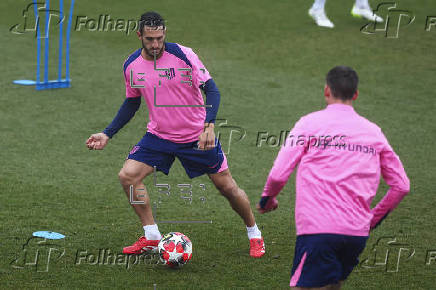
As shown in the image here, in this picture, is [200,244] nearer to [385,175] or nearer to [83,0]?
[385,175]

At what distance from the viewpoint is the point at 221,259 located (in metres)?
6.41

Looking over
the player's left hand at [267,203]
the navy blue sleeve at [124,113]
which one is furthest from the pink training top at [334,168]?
the navy blue sleeve at [124,113]

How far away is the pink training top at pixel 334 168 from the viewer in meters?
4.18

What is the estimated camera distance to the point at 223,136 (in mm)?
10344

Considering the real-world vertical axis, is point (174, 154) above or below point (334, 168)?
below

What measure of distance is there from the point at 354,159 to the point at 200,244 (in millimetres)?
2821

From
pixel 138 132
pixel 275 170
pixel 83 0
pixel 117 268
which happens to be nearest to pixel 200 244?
pixel 117 268

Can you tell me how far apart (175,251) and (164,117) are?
1119 mm

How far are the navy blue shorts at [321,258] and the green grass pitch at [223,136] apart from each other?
1.69m

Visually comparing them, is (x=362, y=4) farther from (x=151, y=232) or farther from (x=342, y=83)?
(x=342, y=83)

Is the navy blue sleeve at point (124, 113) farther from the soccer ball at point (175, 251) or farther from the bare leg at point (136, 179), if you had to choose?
the soccer ball at point (175, 251)

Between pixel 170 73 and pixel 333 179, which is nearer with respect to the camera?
pixel 333 179

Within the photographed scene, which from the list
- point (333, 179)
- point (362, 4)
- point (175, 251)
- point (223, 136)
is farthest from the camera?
point (362, 4)

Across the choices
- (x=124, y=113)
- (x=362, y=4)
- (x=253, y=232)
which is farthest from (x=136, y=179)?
(x=362, y=4)
